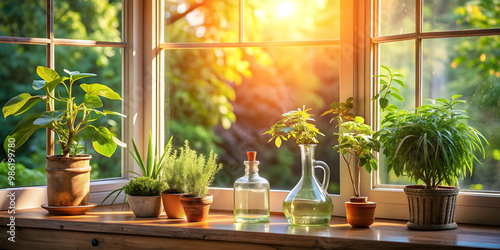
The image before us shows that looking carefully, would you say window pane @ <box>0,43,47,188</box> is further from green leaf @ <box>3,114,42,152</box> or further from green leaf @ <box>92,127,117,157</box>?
green leaf @ <box>92,127,117,157</box>

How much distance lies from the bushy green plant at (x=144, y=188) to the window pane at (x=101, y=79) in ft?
1.55

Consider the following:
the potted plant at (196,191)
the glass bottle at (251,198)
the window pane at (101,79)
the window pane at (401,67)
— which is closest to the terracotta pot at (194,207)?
the potted plant at (196,191)

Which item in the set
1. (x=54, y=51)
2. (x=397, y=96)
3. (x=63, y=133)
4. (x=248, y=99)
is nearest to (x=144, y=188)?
(x=63, y=133)

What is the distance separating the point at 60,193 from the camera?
2.84m

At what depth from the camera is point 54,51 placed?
10.1ft

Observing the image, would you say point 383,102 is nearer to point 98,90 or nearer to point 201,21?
point 201,21

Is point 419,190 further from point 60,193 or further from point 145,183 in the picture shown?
point 60,193

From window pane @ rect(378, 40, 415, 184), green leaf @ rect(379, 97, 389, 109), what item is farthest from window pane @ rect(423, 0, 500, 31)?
green leaf @ rect(379, 97, 389, 109)

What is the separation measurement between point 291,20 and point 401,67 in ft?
2.12

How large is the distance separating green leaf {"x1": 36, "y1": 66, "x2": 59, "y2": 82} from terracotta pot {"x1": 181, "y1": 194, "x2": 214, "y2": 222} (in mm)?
891

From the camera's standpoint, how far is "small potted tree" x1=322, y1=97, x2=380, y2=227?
2.53m

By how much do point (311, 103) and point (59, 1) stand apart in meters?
1.47

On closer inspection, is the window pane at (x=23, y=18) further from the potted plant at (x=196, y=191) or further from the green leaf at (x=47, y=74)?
the potted plant at (x=196, y=191)

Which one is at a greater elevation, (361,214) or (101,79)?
(101,79)
